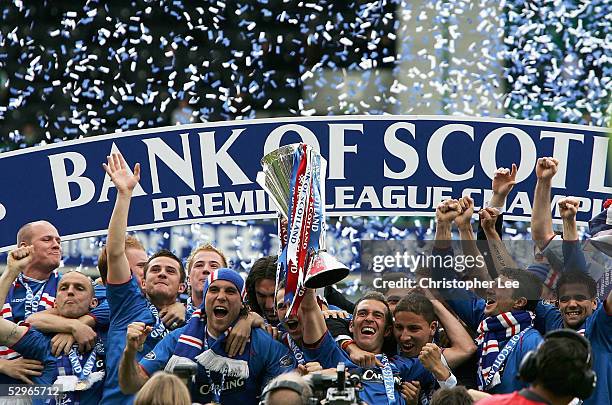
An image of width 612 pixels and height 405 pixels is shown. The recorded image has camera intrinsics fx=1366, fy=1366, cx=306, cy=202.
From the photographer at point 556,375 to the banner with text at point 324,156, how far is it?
10.00 feet

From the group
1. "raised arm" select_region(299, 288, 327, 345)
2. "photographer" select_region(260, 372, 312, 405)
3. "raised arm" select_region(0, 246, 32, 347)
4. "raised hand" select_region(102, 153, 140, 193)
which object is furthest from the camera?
"raised hand" select_region(102, 153, 140, 193)

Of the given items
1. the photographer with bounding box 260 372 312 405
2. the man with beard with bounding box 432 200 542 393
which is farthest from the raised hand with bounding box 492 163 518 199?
the photographer with bounding box 260 372 312 405

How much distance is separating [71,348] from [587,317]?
2120 millimetres

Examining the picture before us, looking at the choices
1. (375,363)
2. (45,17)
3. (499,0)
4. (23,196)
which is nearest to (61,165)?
(23,196)

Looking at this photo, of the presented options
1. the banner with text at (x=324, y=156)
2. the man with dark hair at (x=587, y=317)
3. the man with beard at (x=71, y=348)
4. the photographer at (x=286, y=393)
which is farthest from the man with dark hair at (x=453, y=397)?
the banner with text at (x=324, y=156)

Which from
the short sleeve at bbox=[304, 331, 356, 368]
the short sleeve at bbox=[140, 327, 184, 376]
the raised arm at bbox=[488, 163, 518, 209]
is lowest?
the short sleeve at bbox=[140, 327, 184, 376]

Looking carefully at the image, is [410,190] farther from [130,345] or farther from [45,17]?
[45,17]

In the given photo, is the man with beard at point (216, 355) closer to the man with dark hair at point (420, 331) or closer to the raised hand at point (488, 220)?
the man with dark hair at point (420, 331)

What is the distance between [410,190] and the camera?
21.9 feet

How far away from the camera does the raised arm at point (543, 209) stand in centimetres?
564

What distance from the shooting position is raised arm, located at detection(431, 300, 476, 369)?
5.37 m

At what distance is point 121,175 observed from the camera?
5.82 meters

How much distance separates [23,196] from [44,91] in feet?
7.99

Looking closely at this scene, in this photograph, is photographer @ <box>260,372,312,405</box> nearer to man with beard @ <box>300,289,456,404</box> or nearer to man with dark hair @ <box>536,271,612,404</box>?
man with beard @ <box>300,289,456,404</box>
